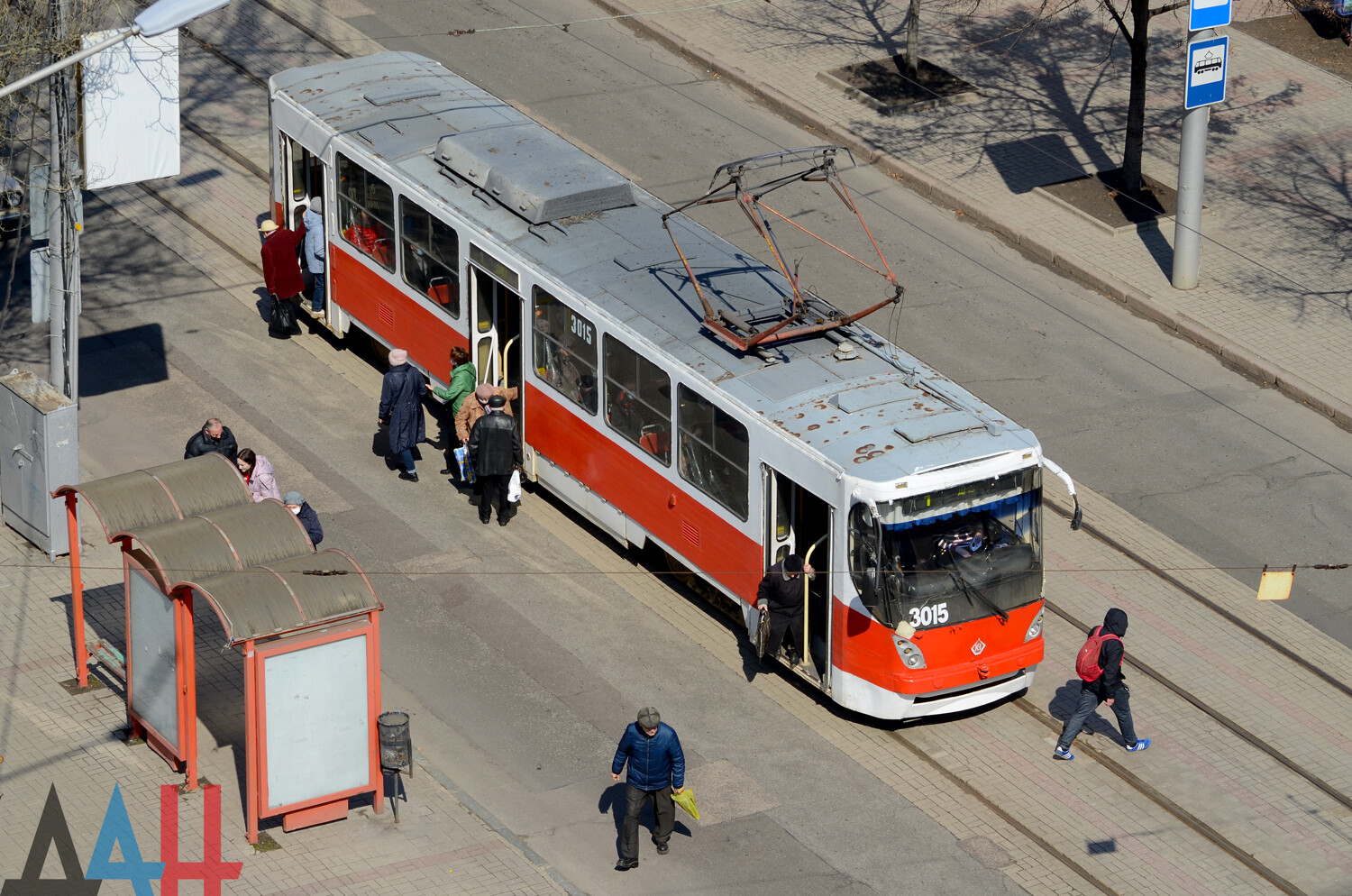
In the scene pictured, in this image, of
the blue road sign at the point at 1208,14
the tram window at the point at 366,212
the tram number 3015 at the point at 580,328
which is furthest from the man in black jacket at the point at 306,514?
the blue road sign at the point at 1208,14

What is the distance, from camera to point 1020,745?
15.8 metres

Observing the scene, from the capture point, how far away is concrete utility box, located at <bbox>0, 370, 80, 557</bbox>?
57.3ft

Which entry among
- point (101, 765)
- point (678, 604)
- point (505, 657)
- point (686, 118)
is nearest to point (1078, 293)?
point (686, 118)

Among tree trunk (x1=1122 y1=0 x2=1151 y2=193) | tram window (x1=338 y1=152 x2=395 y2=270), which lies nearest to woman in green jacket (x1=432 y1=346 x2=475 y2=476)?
tram window (x1=338 y1=152 x2=395 y2=270)

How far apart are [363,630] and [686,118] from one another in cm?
1494

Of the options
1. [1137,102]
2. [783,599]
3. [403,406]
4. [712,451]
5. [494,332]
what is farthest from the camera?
[1137,102]

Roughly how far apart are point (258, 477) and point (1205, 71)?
495 inches

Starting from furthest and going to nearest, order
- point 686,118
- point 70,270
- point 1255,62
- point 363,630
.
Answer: point 1255,62, point 686,118, point 70,270, point 363,630

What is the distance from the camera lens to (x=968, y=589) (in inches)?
606

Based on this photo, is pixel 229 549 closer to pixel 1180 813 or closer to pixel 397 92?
pixel 1180 813

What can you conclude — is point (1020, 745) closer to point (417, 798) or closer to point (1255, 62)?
point (417, 798)

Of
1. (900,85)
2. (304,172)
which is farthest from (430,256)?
(900,85)

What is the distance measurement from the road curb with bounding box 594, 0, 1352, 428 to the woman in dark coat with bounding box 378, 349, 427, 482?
9109 millimetres

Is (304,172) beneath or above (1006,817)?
above
